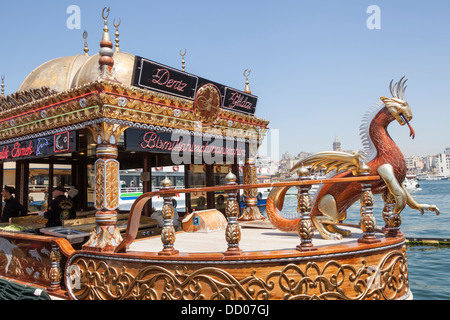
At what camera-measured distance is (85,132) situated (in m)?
8.79

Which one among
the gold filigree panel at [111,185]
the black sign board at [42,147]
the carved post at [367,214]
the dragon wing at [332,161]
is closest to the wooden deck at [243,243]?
the carved post at [367,214]

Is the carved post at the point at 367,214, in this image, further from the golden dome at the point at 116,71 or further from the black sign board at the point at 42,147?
the golden dome at the point at 116,71

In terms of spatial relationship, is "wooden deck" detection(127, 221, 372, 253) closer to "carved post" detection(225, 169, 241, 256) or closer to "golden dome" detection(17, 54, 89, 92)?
"carved post" detection(225, 169, 241, 256)

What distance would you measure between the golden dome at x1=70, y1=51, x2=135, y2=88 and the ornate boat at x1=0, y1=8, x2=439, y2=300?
1.5 inches

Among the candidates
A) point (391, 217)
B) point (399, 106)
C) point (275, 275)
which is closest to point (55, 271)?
point (275, 275)

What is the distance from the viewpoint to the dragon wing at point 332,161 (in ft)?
18.2

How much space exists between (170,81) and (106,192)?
279 centimetres

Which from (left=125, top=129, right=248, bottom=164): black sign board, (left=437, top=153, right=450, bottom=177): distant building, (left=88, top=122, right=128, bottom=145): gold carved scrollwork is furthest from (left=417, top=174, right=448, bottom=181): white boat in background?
(left=88, top=122, right=128, bottom=145): gold carved scrollwork

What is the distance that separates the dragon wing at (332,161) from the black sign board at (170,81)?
3234 mm

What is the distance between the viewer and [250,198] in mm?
10188

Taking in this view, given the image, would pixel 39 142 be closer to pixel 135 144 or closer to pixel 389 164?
pixel 135 144

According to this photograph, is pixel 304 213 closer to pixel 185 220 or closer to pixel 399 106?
pixel 399 106
